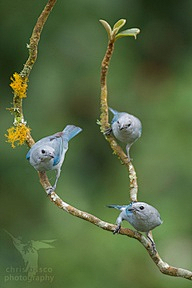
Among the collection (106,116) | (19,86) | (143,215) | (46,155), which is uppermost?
(19,86)

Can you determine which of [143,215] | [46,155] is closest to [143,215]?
[143,215]

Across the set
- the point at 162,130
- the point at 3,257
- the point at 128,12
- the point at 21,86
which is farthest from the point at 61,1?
the point at 21,86

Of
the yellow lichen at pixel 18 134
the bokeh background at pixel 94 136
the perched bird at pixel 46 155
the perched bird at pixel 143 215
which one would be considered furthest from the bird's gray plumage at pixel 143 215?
the bokeh background at pixel 94 136

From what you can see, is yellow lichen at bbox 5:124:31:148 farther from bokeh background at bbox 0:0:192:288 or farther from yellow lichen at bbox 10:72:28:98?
bokeh background at bbox 0:0:192:288

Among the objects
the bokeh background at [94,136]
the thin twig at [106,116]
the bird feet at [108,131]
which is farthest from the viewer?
the bokeh background at [94,136]

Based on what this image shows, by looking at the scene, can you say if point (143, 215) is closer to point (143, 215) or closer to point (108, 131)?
point (143, 215)

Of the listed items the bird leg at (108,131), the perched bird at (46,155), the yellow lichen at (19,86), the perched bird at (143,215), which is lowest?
the perched bird at (143,215)

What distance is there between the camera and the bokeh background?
3.63 m

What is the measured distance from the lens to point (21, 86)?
5.58 ft

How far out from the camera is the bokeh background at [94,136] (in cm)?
363

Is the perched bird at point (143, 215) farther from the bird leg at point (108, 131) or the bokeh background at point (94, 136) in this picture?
the bokeh background at point (94, 136)

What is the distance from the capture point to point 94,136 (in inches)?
164

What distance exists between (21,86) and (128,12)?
2.63m

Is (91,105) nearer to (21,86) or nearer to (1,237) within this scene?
(1,237)
